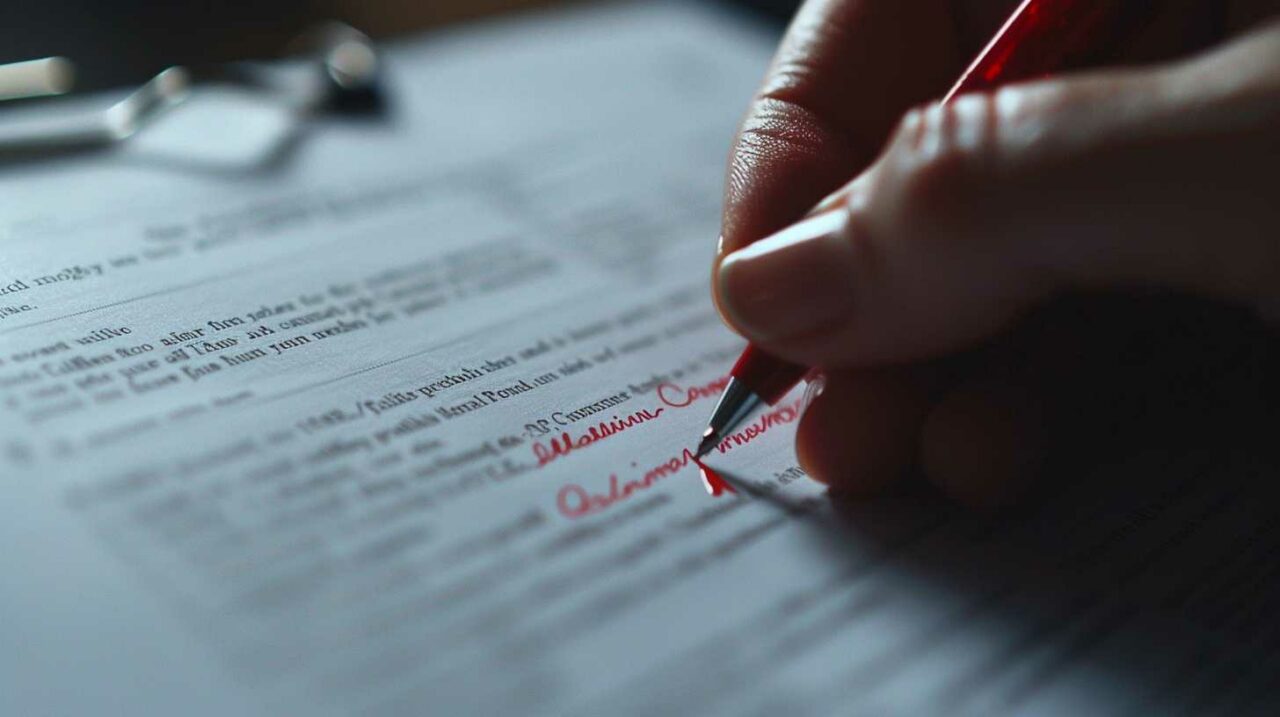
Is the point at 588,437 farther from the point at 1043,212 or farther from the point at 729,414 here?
the point at 1043,212

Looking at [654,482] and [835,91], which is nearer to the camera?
[654,482]

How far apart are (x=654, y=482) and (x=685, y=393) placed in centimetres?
6


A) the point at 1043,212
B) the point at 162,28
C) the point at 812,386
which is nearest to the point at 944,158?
the point at 1043,212

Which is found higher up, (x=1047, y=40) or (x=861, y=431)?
(x=1047, y=40)

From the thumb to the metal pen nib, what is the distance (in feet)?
0.09

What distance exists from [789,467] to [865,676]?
99 mm

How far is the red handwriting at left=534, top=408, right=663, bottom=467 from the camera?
36cm

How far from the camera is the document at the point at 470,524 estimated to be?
28 cm

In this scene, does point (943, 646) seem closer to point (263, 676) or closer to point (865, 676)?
point (865, 676)

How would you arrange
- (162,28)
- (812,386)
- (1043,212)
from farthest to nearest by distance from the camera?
(162,28) → (812,386) → (1043,212)

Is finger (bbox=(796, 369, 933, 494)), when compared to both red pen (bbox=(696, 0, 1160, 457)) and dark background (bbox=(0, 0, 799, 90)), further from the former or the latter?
dark background (bbox=(0, 0, 799, 90))

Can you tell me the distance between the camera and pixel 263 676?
0.89 feet

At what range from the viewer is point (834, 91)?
0.52 m

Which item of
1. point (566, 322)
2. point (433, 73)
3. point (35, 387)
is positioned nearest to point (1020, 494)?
point (566, 322)
